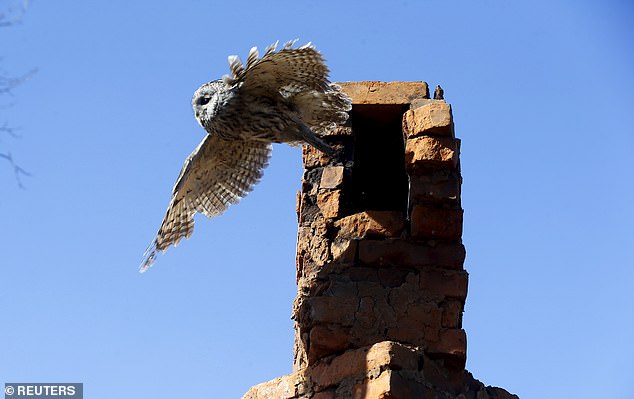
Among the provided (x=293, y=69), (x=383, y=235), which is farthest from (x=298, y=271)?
(x=293, y=69)

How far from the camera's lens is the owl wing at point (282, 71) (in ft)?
17.5

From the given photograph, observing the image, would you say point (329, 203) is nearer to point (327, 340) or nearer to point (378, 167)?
point (378, 167)

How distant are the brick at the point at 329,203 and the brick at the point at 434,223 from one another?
0.38 m

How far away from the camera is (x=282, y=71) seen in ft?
18.2

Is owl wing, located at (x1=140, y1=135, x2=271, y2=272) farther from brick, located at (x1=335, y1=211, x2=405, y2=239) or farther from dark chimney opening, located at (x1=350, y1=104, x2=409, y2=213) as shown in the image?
brick, located at (x1=335, y1=211, x2=405, y2=239)

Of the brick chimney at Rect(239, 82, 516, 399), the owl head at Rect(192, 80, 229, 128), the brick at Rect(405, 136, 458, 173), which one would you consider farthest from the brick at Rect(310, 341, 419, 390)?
the owl head at Rect(192, 80, 229, 128)

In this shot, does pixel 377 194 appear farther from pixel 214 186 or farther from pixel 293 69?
pixel 214 186

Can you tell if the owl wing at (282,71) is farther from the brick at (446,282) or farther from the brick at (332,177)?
the brick at (446,282)

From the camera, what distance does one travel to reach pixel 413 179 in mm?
4566

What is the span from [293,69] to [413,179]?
129 centimetres

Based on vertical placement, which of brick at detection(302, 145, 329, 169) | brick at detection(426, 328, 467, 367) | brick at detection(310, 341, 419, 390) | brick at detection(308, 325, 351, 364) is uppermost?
brick at detection(302, 145, 329, 169)

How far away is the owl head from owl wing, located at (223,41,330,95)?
0.14 metres

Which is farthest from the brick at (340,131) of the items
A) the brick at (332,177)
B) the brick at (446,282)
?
the brick at (446,282)

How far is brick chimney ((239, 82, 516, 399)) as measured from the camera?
411cm
